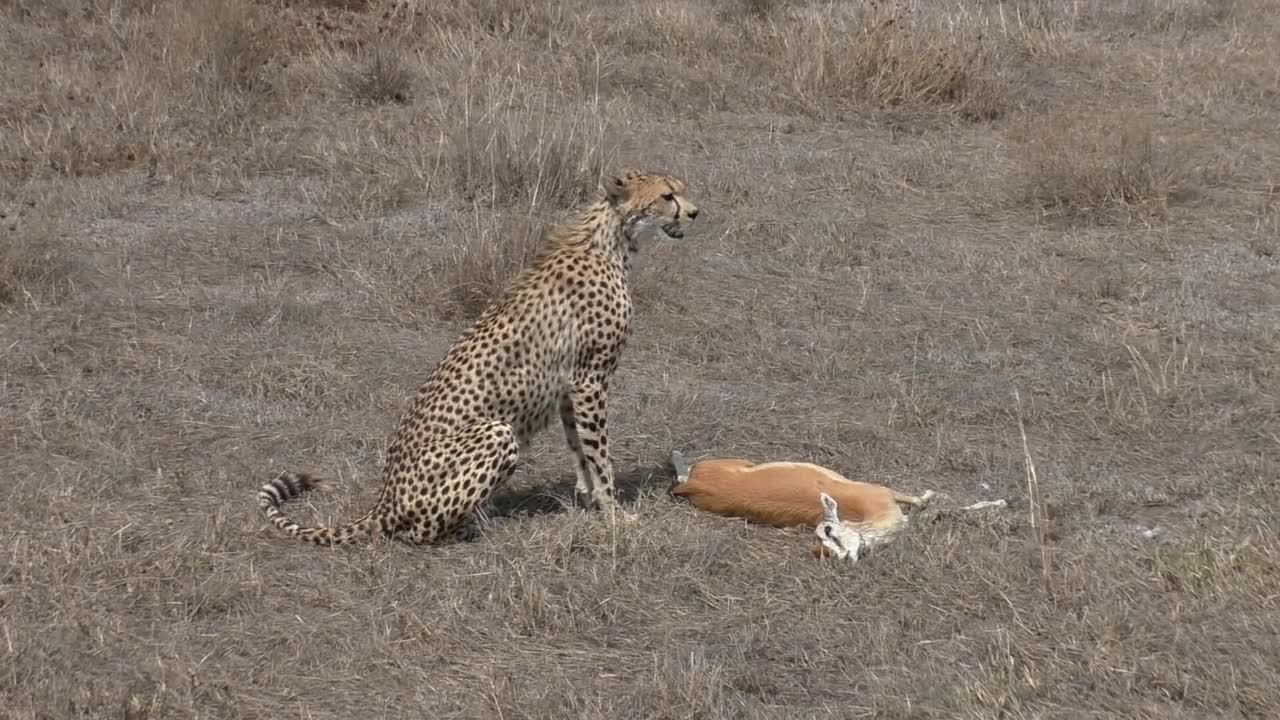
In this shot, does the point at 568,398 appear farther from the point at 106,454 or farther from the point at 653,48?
the point at 653,48

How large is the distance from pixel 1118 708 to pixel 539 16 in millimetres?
7476

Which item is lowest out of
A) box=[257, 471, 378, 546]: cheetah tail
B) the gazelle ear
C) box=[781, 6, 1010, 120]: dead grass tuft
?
box=[781, 6, 1010, 120]: dead grass tuft

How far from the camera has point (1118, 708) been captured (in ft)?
11.5

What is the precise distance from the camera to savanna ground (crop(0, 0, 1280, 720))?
392 cm

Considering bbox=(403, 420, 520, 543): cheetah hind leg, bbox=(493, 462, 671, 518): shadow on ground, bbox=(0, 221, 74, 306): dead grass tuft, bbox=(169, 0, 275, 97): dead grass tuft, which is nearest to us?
bbox=(403, 420, 520, 543): cheetah hind leg

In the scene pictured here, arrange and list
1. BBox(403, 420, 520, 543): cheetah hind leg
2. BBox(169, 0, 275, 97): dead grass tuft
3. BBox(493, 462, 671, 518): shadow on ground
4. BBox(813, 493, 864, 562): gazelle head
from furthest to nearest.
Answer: BBox(169, 0, 275, 97): dead grass tuft
BBox(493, 462, 671, 518): shadow on ground
BBox(403, 420, 520, 543): cheetah hind leg
BBox(813, 493, 864, 562): gazelle head

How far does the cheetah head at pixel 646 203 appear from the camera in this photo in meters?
4.95

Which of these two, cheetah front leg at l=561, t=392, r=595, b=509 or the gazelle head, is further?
cheetah front leg at l=561, t=392, r=595, b=509

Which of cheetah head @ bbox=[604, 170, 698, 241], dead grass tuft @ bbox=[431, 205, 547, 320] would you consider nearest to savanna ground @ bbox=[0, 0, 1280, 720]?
dead grass tuft @ bbox=[431, 205, 547, 320]

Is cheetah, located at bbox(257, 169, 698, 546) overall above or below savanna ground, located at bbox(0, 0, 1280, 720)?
above

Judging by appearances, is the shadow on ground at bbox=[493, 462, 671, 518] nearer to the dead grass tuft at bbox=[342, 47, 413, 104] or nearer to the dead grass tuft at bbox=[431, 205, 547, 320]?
the dead grass tuft at bbox=[431, 205, 547, 320]

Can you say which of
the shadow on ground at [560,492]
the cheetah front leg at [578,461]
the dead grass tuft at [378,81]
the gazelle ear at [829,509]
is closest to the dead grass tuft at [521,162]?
the dead grass tuft at [378,81]

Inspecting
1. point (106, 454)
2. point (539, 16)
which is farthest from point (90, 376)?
point (539, 16)

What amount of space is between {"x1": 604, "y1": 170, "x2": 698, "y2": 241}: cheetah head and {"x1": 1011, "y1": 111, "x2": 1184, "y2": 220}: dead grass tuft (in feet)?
10.6
